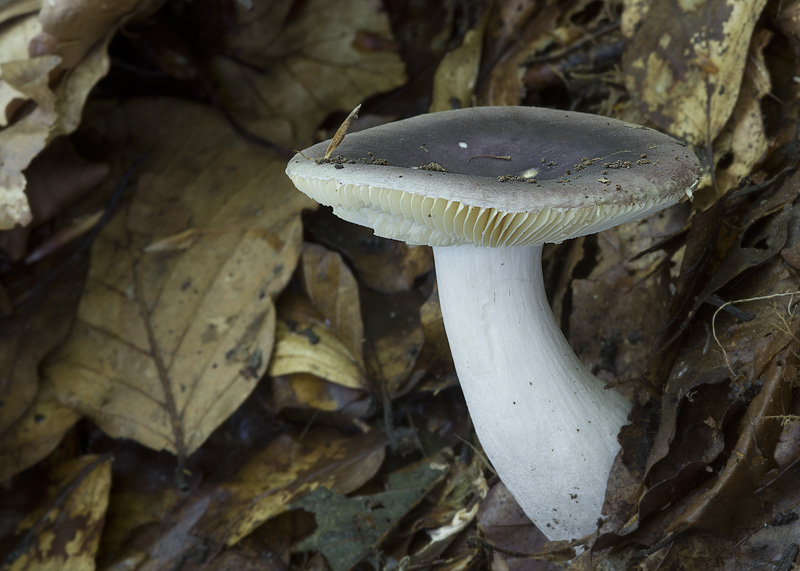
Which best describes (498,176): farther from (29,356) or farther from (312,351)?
(29,356)

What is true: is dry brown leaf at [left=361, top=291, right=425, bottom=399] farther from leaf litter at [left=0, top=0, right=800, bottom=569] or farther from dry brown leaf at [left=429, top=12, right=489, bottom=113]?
dry brown leaf at [left=429, top=12, right=489, bottom=113]

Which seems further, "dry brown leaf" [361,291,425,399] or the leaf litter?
"dry brown leaf" [361,291,425,399]

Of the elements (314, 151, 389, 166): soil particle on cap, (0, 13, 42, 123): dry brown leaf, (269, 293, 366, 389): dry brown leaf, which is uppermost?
(0, 13, 42, 123): dry brown leaf

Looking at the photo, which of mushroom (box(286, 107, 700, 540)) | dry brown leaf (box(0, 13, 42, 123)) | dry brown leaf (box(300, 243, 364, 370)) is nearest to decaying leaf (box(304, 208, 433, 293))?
dry brown leaf (box(300, 243, 364, 370))

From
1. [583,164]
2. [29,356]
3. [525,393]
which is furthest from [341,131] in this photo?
[29,356]

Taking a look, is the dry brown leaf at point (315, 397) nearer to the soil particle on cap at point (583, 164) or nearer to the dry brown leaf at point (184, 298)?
the dry brown leaf at point (184, 298)

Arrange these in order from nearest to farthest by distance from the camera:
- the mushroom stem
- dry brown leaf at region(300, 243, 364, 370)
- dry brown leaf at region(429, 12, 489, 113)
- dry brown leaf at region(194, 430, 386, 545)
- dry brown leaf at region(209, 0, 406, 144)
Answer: the mushroom stem, dry brown leaf at region(194, 430, 386, 545), dry brown leaf at region(300, 243, 364, 370), dry brown leaf at region(429, 12, 489, 113), dry brown leaf at region(209, 0, 406, 144)
